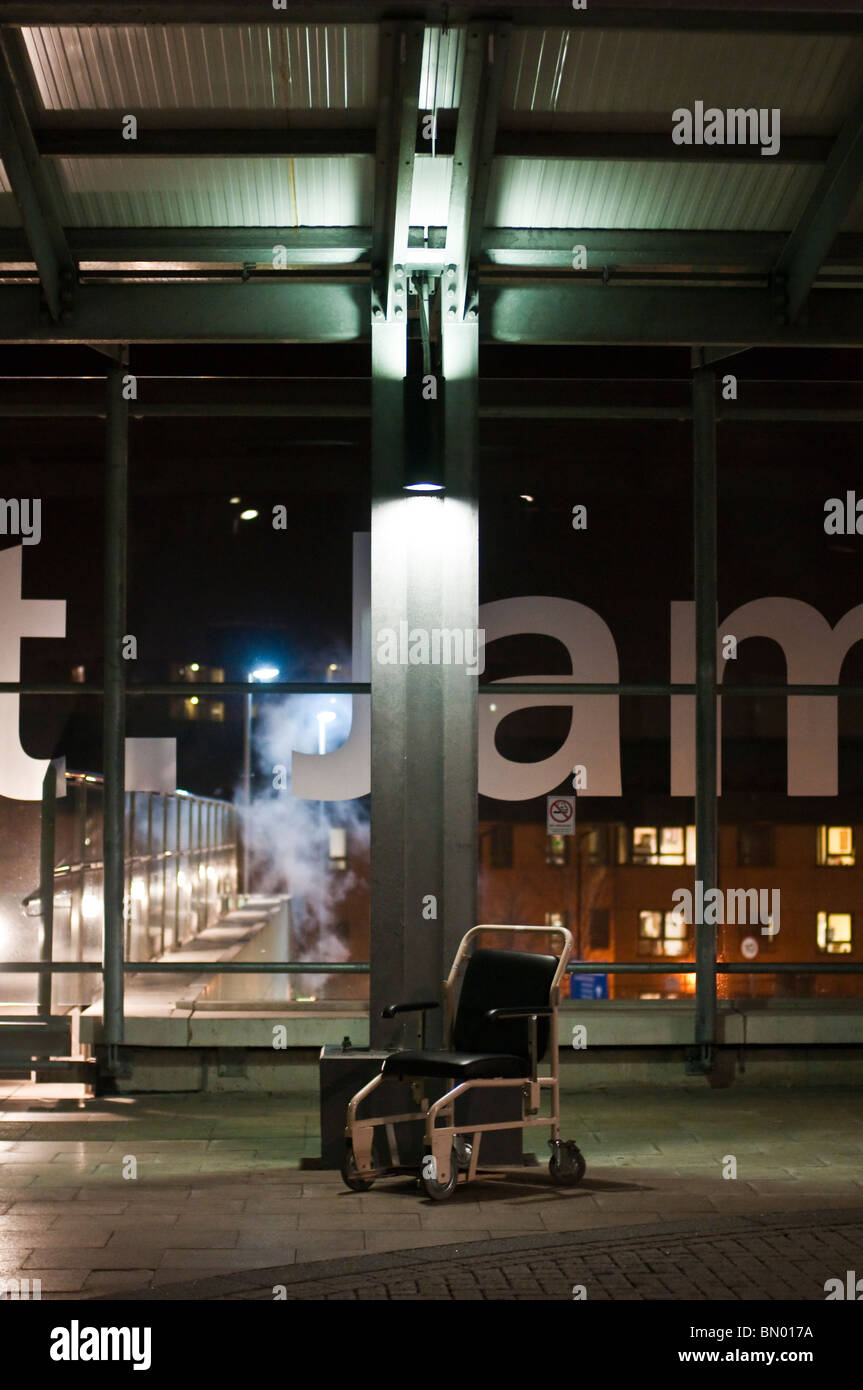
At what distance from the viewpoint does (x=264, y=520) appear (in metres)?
9.89

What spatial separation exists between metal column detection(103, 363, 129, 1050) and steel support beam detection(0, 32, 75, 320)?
1.45 m

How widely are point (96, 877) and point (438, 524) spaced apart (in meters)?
3.55

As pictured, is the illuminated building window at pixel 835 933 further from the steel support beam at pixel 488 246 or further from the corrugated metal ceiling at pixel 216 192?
the corrugated metal ceiling at pixel 216 192

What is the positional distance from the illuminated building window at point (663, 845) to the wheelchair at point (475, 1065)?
2.44 meters

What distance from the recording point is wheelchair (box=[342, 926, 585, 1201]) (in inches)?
265

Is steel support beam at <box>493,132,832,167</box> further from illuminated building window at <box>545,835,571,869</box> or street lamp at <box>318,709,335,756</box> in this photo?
illuminated building window at <box>545,835,571,869</box>

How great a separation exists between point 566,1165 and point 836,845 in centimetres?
392

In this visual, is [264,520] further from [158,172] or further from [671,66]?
[671,66]

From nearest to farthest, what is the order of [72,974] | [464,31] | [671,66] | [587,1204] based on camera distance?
[587,1204]
[464,31]
[671,66]
[72,974]

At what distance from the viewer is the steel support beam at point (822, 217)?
300 inches

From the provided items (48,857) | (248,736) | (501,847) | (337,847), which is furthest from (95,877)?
(501,847)

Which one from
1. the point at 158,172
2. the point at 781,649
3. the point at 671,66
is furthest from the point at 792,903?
the point at 158,172

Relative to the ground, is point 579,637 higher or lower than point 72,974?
higher

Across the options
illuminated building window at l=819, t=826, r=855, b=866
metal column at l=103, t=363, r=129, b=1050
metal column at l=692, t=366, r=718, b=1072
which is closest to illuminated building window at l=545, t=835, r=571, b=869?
metal column at l=692, t=366, r=718, b=1072
